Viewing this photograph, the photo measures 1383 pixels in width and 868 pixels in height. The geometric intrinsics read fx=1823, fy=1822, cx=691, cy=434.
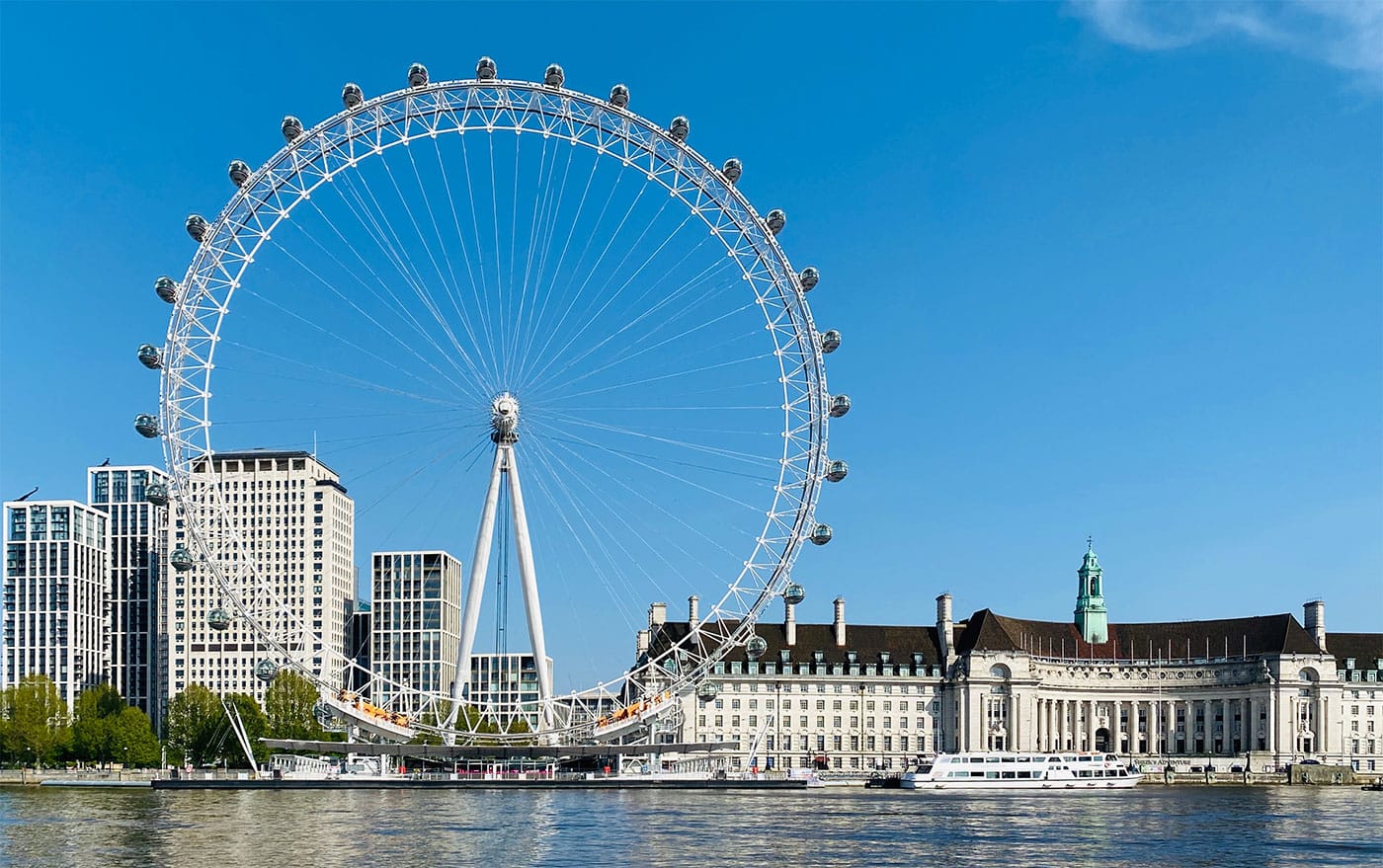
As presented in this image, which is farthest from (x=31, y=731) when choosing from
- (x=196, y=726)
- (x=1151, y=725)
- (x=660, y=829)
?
(x=1151, y=725)

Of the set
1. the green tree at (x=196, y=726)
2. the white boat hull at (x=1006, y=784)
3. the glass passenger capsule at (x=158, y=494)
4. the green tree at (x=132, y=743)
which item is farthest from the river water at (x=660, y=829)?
the green tree at (x=132, y=743)

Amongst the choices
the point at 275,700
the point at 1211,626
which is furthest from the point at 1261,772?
the point at 275,700

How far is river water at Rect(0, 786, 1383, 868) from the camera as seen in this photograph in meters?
68.0

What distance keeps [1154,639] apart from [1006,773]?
2418 inches

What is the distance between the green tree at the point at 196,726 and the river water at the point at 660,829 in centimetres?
4693

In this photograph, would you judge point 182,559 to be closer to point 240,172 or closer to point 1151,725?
point 240,172

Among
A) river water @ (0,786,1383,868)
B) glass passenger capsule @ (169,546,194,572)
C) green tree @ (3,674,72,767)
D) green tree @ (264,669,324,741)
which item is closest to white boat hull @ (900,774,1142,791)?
river water @ (0,786,1383,868)

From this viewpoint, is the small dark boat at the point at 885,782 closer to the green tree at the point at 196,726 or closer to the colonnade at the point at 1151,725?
the colonnade at the point at 1151,725

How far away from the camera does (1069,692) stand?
195 meters

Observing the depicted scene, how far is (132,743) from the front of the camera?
175 meters

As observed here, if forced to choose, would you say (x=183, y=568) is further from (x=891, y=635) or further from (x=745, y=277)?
(x=891, y=635)

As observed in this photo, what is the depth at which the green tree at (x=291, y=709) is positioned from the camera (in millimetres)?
176125

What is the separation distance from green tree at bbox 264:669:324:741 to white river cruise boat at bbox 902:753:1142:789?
62697mm

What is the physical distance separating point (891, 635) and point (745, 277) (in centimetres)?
9256
